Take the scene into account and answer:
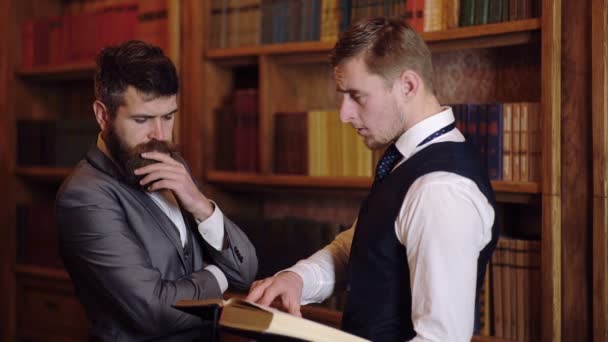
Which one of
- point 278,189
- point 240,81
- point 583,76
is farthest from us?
point 240,81

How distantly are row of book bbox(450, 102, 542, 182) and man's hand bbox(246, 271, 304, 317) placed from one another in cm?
95

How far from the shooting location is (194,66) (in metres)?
2.99

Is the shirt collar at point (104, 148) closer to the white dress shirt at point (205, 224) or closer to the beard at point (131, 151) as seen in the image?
the beard at point (131, 151)

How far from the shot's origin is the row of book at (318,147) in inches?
104

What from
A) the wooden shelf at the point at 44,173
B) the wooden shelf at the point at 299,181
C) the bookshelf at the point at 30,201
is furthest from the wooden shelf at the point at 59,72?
the wooden shelf at the point at 299,181

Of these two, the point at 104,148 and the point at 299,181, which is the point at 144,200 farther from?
the point at 299,181

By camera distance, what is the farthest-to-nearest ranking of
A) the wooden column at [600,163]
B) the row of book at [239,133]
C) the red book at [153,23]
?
the red book at [153,23] < the row of book at [239,133] < the wooden column at [600,163]

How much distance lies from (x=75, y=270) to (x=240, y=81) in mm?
1493

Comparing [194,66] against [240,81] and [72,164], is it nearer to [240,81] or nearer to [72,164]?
[240,81]

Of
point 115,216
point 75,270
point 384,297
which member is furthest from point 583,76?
point 75,270

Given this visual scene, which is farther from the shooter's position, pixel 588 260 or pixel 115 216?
pixel 588 260

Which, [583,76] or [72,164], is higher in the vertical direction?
[583,76]

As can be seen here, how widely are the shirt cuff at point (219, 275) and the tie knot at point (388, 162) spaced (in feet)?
1.74

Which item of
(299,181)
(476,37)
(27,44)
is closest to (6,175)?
(27,44)
